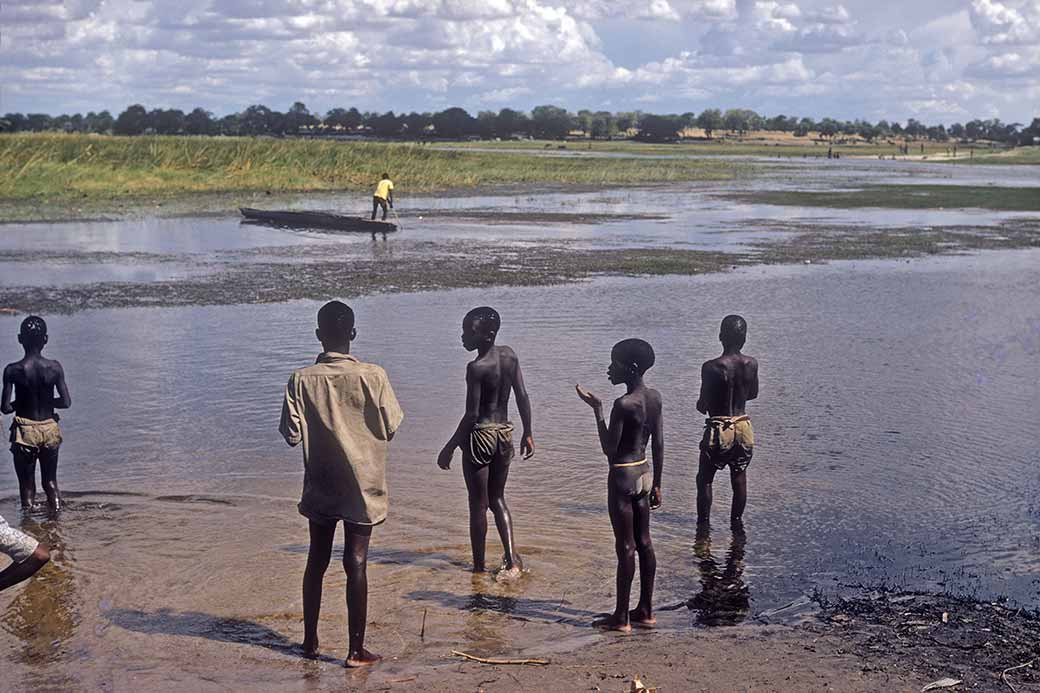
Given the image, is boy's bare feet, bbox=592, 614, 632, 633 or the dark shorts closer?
boy's bare feet, bbox=592, 614, 632, 633

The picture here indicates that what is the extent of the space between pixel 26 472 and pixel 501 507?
358cm

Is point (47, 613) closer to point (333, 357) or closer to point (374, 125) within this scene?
point (333, 357)

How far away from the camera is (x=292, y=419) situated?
5.95 meters

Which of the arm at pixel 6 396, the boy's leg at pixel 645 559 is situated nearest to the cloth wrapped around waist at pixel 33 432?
the arm at pixel 6 396

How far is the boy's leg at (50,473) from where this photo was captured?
8.59 metres

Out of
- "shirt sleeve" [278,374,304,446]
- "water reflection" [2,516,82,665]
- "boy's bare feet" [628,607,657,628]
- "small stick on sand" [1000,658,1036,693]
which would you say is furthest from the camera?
"boy's bare feet" [628,607,657,628]

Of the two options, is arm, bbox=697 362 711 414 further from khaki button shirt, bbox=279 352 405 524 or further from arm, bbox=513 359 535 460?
khaki button shirt, bbox=279 352 405 524

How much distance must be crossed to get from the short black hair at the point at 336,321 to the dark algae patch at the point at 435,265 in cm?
1363

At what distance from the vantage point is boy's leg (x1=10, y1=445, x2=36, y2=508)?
8.52 metres

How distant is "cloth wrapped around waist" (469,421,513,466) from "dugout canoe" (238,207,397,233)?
23.9 metres

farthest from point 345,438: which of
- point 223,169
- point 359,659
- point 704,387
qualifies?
point 223,169

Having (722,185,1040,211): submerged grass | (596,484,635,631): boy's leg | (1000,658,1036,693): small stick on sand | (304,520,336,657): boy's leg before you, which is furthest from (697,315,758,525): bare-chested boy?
(722,185,1040,211): submerged grass

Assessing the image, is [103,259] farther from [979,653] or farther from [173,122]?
[173,122]

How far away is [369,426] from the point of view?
607cm
